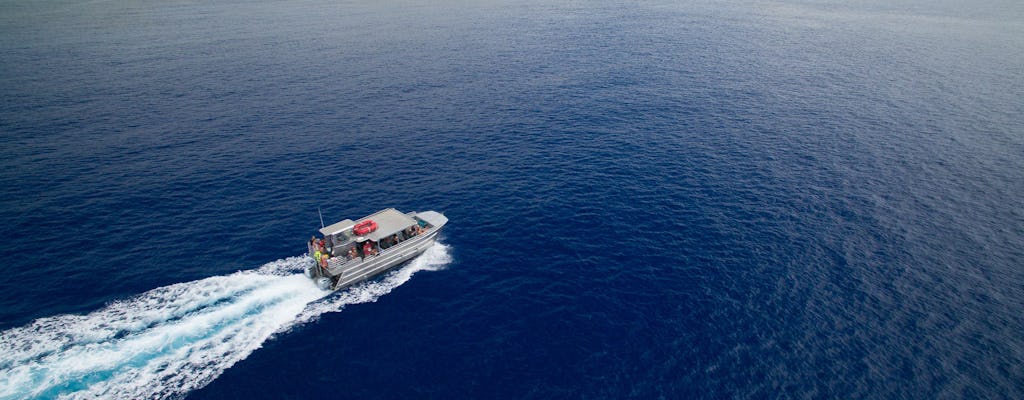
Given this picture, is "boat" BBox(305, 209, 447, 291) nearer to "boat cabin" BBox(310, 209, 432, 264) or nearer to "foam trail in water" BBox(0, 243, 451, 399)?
"boat cabin" BBox(310, 209, 432, 264)

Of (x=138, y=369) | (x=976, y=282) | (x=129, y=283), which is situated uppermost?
(x=129, y=283)

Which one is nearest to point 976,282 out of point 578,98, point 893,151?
point 893,151

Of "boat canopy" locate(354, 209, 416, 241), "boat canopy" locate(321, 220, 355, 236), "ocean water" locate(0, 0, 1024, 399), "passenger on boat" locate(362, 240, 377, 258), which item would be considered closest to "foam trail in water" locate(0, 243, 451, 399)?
"ocean water" locate(0, 0, 1024, 399)

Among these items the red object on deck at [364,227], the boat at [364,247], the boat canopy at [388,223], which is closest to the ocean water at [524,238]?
the boat at [364,247]

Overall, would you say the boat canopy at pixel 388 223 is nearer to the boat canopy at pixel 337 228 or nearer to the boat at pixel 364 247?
the boat at pixel 364 247

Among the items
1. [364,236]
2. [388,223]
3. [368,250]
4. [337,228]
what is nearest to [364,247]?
[368,250]

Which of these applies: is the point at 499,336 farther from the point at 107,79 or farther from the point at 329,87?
the point at 107,79

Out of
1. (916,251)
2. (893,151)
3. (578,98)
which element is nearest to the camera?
(916,251)

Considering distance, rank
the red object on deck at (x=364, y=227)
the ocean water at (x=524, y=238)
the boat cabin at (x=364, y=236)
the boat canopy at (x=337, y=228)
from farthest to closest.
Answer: the red object on deck at (x=364, y=227), the boat cabin at (x=364, y=236), the boat canopy at (x=337, y=228), the ocean water at (x=524, y=238)

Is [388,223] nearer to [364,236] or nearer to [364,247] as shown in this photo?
[364,236]
